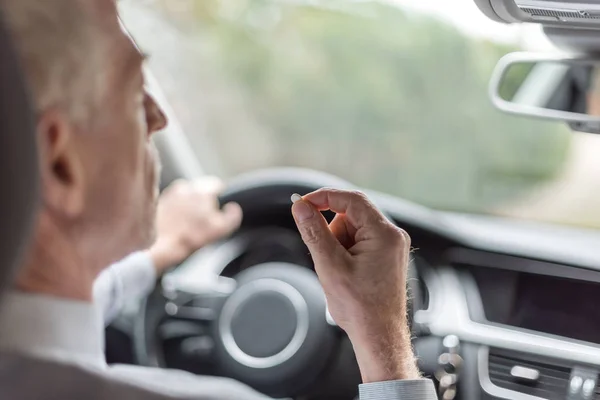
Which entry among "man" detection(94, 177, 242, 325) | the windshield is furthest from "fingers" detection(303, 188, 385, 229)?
the windshield

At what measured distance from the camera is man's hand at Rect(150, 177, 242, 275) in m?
2.16

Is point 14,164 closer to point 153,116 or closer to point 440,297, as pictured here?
point 153,116

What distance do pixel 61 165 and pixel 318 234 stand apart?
1.45 feet

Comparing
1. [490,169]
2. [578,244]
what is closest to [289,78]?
[490,169]

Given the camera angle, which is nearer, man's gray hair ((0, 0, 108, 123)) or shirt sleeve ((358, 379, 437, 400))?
man's gray hair ((0, 0, 108, 123))

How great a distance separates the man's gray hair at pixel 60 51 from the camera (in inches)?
37.6

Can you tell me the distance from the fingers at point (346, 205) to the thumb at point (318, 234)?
0.02 metres

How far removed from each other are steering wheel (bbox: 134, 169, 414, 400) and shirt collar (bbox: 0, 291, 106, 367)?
0.88 metres

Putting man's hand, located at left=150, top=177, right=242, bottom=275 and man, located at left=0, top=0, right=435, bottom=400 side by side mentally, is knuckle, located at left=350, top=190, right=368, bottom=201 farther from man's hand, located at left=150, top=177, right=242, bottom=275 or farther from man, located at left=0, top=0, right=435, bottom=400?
man's hand, located at left=150, top=177, right=242, bottom=275

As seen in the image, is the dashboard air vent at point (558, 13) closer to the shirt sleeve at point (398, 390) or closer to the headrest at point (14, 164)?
the shirt sleeve at point (398, 390)

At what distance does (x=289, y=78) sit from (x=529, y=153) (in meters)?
0.98

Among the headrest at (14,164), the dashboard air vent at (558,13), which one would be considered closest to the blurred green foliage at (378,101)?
the dashboard air vent at (558,13)

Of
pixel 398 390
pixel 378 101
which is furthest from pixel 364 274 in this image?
pixel 378 101

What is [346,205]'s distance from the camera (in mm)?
1383
